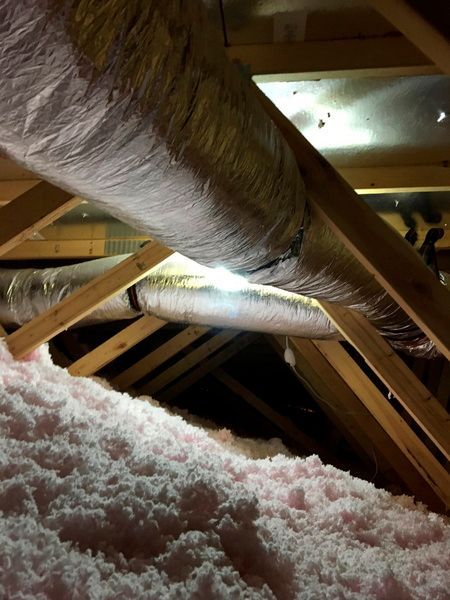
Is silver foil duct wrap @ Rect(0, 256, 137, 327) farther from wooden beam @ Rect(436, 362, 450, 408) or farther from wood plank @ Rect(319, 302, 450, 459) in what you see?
wooden beam @ Rect(436, 362, 450, 408)

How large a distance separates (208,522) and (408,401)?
1110 millimetres

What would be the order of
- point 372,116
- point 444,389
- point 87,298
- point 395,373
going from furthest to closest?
point 444,389 < point 87,298 < point 395,373 < point 372,116

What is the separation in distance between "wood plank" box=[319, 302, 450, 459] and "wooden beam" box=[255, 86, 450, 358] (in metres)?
0.88

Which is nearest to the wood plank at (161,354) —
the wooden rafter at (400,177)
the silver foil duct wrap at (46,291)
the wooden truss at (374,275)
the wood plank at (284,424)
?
the wooden truss at (374,275)

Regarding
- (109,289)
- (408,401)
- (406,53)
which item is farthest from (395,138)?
(109,289)

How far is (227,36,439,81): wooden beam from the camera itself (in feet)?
4.21

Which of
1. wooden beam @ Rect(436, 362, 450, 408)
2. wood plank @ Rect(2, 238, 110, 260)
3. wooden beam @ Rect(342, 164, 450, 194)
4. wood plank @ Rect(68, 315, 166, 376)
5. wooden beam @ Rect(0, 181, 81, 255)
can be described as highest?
wooden beam @ Rect(342, 164, 450, 194)

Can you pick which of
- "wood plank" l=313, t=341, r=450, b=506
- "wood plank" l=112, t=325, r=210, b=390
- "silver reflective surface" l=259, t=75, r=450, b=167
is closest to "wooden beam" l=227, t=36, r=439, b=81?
"silver reflective surface" l=259, t=75, r=450, b=167

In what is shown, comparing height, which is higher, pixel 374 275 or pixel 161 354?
pixel 374 275

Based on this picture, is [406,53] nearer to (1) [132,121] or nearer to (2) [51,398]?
(1) [132,121]

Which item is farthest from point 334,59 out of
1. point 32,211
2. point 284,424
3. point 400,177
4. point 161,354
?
point 284,424

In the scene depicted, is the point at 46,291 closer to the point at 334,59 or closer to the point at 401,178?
the point at 401,178

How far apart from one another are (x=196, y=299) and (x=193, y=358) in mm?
1953

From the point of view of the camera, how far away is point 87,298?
2.28 meters
